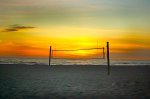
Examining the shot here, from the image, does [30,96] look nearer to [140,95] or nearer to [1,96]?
[1,96]

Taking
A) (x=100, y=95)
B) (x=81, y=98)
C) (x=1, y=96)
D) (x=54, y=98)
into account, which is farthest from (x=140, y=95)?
(x=1, y=96)

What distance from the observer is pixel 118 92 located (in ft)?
39.0

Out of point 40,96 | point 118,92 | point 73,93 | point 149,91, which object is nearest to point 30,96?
point 40,96

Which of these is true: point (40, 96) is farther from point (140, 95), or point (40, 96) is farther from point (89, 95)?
point (140, 95)

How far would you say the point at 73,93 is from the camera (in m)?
11.5

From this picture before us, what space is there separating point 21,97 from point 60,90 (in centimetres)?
224

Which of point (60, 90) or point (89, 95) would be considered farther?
point (60, 90)

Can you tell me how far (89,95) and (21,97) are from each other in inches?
95.6

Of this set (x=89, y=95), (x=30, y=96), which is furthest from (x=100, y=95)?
(x=30, y=96)

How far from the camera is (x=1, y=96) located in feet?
34.6

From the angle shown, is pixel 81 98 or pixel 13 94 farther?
pixel 13 94

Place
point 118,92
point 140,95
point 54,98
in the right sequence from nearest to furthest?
point 54,98 → point 140,95 → point 118,92

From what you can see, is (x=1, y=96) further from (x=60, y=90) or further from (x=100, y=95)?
(x=100, y=95)

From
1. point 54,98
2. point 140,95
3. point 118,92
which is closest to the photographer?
point 54,98
